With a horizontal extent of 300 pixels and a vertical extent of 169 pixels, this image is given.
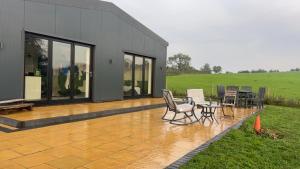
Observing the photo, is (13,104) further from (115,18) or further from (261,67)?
(261,67)

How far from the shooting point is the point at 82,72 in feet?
30.0

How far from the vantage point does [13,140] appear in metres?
4.32

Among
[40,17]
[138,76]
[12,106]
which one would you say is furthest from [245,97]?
[12,106]

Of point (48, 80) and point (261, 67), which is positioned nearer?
point (48, 80)

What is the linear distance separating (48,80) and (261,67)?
130 feet

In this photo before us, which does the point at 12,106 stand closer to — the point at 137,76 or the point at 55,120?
the point at 55,120

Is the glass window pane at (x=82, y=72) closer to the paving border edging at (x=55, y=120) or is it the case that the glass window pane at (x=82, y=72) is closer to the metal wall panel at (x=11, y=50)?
the paving border edging at (x=55, y=120)

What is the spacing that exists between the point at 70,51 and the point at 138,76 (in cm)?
431

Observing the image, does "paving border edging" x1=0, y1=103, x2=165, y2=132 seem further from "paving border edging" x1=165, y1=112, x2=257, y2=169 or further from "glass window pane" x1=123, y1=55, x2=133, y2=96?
"glass window pane" x1=123, y1=55, x2=133, y2=96

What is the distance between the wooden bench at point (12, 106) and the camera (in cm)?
597

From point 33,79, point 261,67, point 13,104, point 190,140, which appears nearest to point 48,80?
point 33,79

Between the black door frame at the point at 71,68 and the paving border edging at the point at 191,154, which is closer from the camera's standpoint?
the paving border edging at the point at 191,154

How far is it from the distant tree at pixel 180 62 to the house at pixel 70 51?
30.7 m

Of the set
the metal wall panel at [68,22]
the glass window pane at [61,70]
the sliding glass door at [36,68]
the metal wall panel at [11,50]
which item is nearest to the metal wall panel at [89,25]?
the metal wall panel at [68,22]
